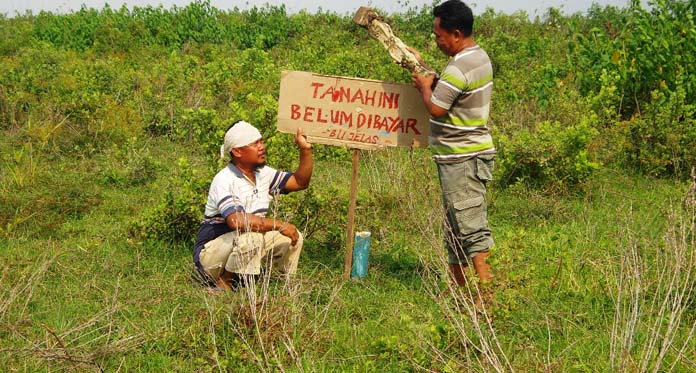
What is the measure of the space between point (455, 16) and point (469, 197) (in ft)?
3.29

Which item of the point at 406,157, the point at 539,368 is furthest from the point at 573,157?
the point at 539,368

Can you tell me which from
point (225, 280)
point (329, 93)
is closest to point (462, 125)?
point (329, 93)

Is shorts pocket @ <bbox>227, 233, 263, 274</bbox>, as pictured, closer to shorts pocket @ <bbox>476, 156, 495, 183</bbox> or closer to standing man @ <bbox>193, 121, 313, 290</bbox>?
standing man @ <bbox>193, 121, 313, 290</bbox>

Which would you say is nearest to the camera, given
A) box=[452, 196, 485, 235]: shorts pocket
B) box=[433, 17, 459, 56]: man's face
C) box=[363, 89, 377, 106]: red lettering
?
box=[433, 17, 459, 56]: man's face

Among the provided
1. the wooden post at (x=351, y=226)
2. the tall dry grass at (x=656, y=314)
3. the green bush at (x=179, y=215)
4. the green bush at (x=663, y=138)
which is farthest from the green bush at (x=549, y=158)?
the green bush at (x=179, y=215)

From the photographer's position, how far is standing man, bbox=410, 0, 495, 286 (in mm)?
4309

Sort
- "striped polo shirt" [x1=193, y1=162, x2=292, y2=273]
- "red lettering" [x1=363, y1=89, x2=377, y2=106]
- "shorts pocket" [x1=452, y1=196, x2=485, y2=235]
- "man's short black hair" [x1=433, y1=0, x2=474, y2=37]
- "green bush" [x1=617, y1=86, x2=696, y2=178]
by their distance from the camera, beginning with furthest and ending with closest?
"green bush" [x1=617, y1=86, x2=696, y2=178] < "red lettering" [x1=363, y1=89, x2=377, y2=106] < "striped polo shirt" [x1=193, y1=162, x2=292, y2=273] < "shorts pocket" [x1=452, y1=196, x2=485, y2=235] < "man's short black hair" [x1=433, y1=0, x2=474, y2=37]

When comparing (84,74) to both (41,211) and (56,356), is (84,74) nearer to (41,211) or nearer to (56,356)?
(41,211)

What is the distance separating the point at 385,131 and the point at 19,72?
278 inches

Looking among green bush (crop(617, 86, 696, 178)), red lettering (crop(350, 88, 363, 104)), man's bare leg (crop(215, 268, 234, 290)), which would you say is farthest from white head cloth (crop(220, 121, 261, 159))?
green bush (crop(617, 86, 696, 178))

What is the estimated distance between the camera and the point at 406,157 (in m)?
8.16

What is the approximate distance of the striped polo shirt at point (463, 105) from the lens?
14.1 ft

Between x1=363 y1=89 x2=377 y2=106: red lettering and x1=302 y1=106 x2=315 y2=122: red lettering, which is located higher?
x1=363 y1=89 x2=377 y2=106: red lettering

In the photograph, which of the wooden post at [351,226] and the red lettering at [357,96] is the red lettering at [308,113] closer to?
the red lettering at [357,96]
